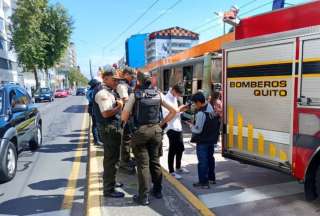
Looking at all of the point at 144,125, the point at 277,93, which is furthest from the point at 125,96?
the point at 277,93

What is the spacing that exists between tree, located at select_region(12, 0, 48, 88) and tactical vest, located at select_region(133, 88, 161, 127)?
149 feet

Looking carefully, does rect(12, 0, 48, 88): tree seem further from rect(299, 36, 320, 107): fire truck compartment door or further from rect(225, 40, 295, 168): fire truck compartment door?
rect(299, 36, 320, 107): fire truck compartment door

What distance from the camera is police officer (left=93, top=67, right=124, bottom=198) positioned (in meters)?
A: 4.95

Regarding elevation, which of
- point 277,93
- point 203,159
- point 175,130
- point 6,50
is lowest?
point 203,159

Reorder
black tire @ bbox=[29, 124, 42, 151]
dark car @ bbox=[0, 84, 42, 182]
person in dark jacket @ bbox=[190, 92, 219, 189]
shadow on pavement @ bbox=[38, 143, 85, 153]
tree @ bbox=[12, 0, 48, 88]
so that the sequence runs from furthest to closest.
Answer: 1. tree @ bbox=[12, 0, 48, 88]
2. shadow on pavement @ bbox=[38, 143, 85, 153]
3. black tire @ bbox=[29, 124, 42, 151]
4. dark car @ bbox=[0, 84, 42, 182]
5. person in dark jacket @ bbox=[190, 92, 219, 189]

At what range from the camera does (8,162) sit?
655cm

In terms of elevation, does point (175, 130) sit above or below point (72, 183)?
above

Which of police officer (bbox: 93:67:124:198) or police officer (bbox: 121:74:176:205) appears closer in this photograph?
police officer (bbox: 121:74:176:205)

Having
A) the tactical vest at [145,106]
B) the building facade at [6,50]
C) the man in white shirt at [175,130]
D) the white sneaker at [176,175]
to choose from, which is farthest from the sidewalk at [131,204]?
the building facade at [6,50]

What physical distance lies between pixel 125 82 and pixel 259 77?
2372mm

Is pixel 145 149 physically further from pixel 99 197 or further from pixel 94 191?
pixel 94 191

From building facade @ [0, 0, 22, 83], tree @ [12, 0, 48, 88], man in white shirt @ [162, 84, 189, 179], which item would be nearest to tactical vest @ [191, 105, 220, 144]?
man in white shirt @ [162, 84, 189, 179]

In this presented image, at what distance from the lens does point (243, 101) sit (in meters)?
5.65

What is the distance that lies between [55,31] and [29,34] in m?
4.33
